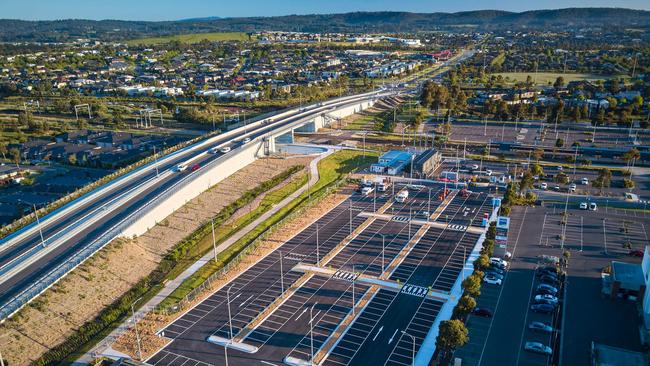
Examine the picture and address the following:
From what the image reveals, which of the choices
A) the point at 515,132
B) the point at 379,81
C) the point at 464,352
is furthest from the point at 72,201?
the point at 379,81

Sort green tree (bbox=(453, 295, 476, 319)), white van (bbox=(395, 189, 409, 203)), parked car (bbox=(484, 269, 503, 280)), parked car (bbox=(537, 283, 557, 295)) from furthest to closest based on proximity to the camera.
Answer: white van (bbox=(395, 189, 409, 203)) → parked car (bbox=(484, 269, 503, 280)) → parked car (bbox=(537, 283, 557, 295)) → green tree (bbox=(453, 295, 476, 319))

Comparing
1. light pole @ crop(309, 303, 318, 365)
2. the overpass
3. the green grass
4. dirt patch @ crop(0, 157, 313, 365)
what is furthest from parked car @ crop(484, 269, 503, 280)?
the overpass

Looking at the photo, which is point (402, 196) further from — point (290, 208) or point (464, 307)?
point (464, 307)

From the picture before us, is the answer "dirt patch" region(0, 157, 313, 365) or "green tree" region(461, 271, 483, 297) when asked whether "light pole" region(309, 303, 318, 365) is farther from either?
"dirt patch" region(0, 157, 313, 365)

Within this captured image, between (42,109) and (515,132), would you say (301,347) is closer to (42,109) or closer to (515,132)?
(515,132)

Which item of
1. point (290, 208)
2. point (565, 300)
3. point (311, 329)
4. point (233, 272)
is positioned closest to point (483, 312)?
point (565, 300)
